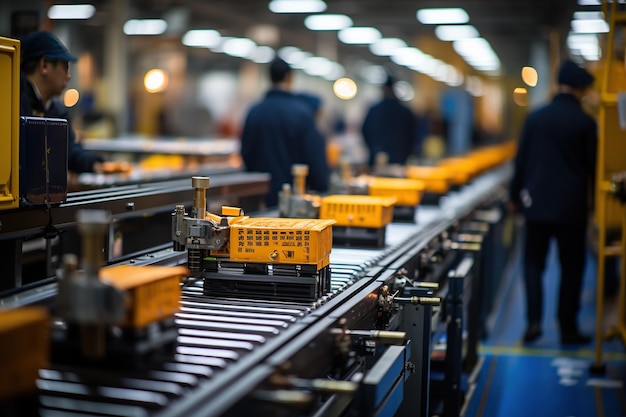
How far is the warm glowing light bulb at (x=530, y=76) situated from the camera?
44.1ft

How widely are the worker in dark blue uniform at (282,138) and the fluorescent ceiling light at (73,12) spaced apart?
5505 millimetres

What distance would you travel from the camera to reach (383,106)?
358 inches

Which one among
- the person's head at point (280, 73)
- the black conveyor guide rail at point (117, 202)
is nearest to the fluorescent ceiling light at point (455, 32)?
the person's head at point (280, 73)

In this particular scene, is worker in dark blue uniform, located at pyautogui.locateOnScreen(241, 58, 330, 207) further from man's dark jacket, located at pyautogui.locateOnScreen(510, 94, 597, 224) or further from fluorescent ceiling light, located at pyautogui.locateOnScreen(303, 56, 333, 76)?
fluorescent ceiling light, located at pyautogui.locateOnScreen(303, 56, 333, 76)

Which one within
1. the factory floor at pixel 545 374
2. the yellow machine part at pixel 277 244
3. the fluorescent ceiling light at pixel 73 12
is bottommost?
the factory floor at pixel 545 374

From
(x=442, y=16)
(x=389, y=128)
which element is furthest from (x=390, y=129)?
(x=442, y=16)

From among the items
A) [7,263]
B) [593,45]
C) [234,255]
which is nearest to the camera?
[234,255]

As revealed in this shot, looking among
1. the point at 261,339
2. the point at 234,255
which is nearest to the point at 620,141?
the point at 234,255

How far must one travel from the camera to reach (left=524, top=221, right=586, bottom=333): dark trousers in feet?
18.5

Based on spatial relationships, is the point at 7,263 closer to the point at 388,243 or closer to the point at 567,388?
the point at 388,243

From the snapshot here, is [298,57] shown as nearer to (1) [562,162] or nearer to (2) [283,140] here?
(2) [283,140]

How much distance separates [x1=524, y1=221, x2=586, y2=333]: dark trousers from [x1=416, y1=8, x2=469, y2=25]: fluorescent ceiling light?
18.4 ft

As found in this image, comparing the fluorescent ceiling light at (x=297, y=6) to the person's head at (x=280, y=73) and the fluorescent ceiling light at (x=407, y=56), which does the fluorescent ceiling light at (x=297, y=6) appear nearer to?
the person's head at (x=280, y=73)

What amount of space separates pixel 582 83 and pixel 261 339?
4.17m
